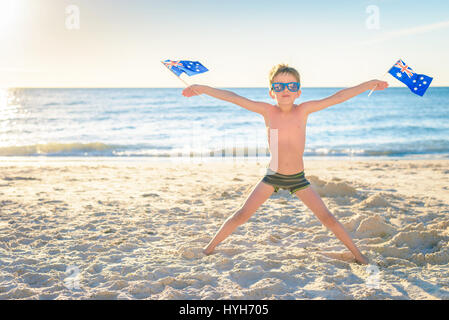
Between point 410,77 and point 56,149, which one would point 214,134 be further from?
point 410,77

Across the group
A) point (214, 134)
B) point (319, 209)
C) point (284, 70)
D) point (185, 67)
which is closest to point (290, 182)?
Result: point (319, 209)

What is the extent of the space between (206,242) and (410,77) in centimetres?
279

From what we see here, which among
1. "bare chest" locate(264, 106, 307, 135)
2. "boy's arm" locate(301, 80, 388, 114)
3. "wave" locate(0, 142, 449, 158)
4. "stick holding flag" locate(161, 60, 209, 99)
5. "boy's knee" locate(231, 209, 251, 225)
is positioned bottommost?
"wave" locate(0, 142, 449, 158)

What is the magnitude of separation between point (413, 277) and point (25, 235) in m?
4.25

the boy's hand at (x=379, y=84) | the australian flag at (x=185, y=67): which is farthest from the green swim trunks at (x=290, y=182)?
the australian flag at (x=185, y=67)

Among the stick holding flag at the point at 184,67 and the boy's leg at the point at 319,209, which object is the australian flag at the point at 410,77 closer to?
the boy's leg at the point at 319,209

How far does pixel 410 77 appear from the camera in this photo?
3822mm

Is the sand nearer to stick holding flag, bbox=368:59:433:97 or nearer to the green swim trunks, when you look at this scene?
the green swim trunks

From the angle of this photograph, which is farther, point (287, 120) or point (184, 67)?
point (184, 67)

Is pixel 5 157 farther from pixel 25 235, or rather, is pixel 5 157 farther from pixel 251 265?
pixel 251 265

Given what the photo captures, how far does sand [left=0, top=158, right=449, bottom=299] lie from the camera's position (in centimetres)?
329

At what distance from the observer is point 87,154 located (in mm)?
13820

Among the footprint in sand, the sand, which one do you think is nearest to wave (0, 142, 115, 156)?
the sand

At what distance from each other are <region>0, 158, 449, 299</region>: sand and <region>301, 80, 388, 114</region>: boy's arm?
1552 mm
